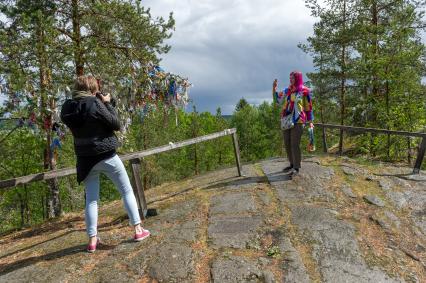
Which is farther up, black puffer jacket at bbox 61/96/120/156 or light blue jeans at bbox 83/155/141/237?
black puffer jacket at bbox 61/96/120/156

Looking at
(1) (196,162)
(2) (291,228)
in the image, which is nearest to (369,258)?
(2) (291,228)

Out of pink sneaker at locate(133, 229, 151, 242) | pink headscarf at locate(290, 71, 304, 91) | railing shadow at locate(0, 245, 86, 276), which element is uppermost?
pink headscarf at locate(290, 71, 304, 91)

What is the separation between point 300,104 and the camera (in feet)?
23.8

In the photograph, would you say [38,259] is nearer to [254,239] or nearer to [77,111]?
[77,111]

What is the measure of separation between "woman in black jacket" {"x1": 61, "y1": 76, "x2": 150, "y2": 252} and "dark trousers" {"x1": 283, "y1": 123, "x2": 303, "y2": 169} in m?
3.98

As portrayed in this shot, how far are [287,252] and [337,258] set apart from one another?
2.06 ft

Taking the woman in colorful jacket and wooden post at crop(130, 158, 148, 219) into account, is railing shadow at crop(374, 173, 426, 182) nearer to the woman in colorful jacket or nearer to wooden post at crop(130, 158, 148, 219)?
the woman in colorful jacket

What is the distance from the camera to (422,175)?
27.0 ft

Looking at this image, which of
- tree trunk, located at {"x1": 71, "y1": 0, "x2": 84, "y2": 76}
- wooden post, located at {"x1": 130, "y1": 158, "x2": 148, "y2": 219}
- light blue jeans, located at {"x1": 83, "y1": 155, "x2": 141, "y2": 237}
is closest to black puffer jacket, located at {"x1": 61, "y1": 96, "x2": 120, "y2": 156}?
light blue jeans, located at {"x1": 83, "y1": 155, "x2": 141, "y2": 237}

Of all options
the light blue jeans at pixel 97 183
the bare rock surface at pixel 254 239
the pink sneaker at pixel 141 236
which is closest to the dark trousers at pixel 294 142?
the bare rock surface at pixel 254 239

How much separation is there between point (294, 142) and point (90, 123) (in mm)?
4468

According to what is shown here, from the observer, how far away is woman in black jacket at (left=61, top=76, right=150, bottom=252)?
413 centimetres

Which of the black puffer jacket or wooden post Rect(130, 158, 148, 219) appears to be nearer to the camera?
the black puffer jacket

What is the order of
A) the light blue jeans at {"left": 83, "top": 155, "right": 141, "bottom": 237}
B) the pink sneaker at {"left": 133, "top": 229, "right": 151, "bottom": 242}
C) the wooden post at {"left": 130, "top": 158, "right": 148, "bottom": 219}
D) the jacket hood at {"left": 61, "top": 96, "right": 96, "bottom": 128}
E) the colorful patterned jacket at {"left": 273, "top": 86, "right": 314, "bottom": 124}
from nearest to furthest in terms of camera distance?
the jacket hood at {"left": 61, "top": 96, "right": 96, "bottom": 128}
the light blue jeans at {"left": 83, "top": 155, "right": 141, "bottom": 237}
the pink sneaker at {"left": 133, "top": 229, "right": 151, "bottom": 242}
the wooden post at {"left": 130, "top": 158, "right": 148, "bottom": 219}
the colorful patterned jacket at {"left": 273, "top": 86, "right": 314, "bottom": 124}
